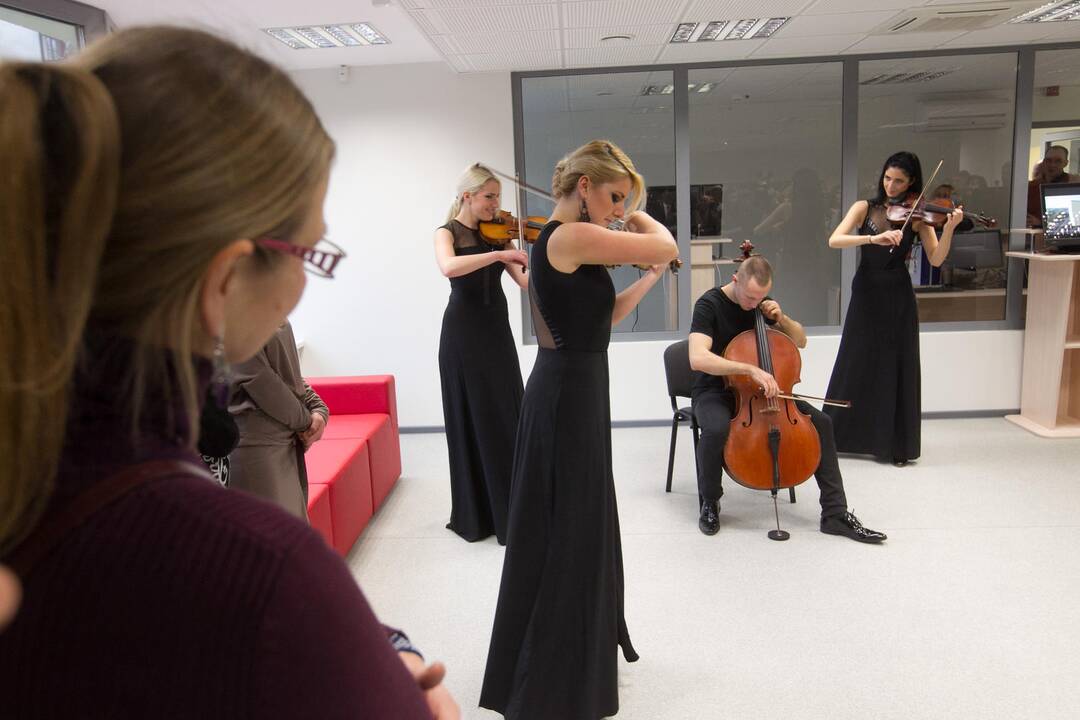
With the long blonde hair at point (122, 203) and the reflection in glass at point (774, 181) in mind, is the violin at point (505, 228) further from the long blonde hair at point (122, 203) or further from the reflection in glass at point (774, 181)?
the long blonde hair at point (122, 203)

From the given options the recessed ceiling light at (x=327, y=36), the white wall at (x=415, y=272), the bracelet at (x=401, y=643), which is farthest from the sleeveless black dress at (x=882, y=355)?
the bracelet at (x=401, y=643)

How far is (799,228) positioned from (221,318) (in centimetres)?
604

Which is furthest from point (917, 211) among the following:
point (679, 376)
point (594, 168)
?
point (594, 168)

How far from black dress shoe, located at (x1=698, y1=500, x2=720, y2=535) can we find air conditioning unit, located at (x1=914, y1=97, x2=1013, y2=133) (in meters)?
3.77

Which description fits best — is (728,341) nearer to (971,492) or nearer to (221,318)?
(971,492)

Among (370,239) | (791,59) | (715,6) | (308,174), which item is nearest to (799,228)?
(791,59)

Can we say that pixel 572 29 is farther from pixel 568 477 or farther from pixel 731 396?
pixel 568 477

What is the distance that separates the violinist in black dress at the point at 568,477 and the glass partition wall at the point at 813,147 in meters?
3.32

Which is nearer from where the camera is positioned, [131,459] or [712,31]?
[131,459]

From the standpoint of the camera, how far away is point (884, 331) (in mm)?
4250

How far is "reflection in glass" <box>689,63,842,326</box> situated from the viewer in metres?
5.52

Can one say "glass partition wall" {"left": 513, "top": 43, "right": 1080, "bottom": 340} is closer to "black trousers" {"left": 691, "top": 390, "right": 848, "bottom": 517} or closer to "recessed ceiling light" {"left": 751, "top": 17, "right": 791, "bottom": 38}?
"recessed ceiling light" {"left": 751, "top": 17, "right": 791, "bottom": 38}

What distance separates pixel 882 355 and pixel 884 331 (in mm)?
137

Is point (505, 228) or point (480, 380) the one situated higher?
point (505, 228)
